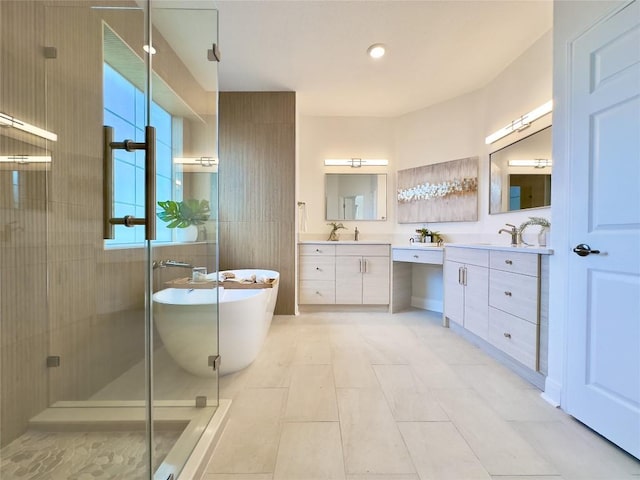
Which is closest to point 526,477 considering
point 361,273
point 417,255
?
point 417,255

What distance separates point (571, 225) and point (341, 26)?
2182 mm

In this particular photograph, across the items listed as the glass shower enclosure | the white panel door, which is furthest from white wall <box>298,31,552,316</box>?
the glass shower enclosure

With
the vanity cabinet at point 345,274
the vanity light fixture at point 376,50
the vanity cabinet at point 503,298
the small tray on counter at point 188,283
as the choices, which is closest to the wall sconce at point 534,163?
the vanity cabinet at point 503,298

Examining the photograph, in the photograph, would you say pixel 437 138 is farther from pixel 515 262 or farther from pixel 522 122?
pixel 515 262

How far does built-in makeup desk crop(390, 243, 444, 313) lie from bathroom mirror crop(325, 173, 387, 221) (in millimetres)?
768

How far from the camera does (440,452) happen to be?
1260mm

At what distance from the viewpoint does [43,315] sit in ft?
4.52

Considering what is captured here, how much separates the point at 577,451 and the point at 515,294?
916mm

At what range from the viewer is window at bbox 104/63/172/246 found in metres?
1.49

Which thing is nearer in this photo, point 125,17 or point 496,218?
point 125,17

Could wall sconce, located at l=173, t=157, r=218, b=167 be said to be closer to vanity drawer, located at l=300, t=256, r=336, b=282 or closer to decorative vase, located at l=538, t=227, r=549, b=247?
vanity drawer, located at l=300, t=256, r=336, b=282

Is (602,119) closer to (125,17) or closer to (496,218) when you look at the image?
(496,218)

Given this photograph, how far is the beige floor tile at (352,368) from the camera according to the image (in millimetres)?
1860

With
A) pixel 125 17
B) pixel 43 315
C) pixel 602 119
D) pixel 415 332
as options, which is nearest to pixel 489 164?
pixel 602 119
